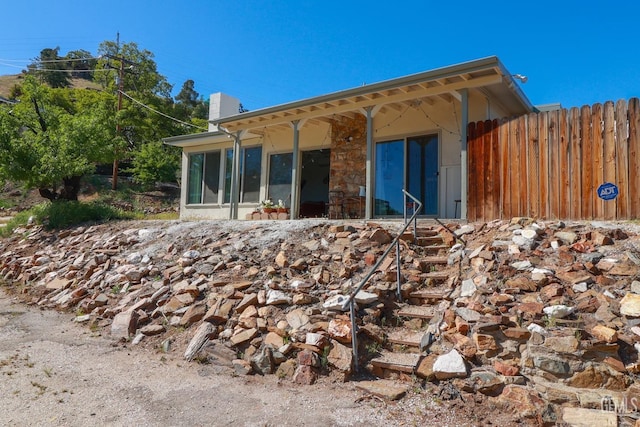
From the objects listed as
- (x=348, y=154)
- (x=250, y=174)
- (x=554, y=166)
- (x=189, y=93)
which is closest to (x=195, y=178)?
(x=250, y=174)

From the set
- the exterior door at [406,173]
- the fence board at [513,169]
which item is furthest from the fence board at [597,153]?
the exterior door at [406,173]

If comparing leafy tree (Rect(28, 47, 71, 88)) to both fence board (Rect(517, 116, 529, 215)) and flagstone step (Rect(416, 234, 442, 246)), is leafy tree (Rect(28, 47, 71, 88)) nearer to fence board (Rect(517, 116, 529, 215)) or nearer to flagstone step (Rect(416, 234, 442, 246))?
flagstone step (Rect(416, 234, 442, 246))

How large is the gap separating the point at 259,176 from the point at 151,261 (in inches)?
188

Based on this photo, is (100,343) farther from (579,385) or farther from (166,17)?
(166,17)

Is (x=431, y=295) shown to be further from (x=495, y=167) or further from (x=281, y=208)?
(x=281, y=208)

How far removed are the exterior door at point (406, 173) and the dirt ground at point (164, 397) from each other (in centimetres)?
528

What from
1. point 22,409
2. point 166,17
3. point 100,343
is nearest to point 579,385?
point 22,409

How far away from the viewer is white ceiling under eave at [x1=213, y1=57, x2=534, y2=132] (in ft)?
20.9

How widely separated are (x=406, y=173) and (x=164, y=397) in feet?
20.7

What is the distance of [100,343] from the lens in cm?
493

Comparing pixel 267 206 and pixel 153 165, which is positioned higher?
pixel 153 165

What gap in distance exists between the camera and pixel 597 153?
533 centimetres

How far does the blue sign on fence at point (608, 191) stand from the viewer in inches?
205

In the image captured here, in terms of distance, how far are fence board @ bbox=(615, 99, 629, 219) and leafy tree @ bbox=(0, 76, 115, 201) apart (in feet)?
37.4
